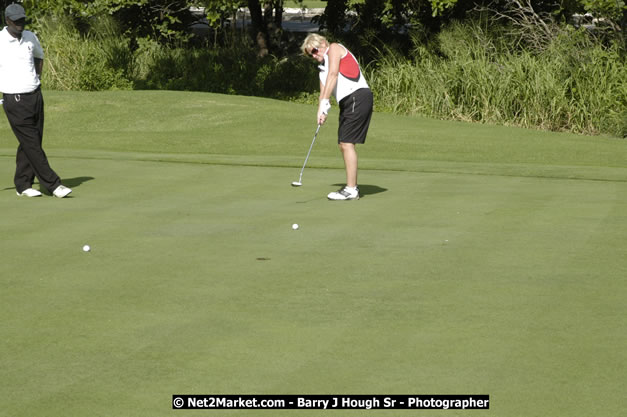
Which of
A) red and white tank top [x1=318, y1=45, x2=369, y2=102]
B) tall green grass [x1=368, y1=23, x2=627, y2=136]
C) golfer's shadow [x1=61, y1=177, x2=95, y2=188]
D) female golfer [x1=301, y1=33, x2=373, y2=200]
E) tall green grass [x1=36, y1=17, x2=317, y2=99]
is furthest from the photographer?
tall green grass [x1=36, y1=17, x2=317, y2=99]

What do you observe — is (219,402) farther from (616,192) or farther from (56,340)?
(616,192)

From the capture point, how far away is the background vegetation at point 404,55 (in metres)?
19.5

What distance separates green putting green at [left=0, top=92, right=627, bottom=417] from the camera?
4.14m

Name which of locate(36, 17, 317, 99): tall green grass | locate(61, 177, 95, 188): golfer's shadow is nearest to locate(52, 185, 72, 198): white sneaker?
locate(61, 177, 95, 188): golfer's shadow

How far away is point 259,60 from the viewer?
29.4 metres

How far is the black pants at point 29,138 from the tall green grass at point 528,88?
460 inches

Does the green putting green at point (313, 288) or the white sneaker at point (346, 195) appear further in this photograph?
the white sneaker at point (346, 195)

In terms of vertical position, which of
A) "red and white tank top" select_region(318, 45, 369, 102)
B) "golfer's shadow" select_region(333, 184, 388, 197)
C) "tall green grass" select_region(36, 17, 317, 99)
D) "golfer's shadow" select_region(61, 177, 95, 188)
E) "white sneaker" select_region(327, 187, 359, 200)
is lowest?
"tall green grass" select_region(36, 17, 317, 99)

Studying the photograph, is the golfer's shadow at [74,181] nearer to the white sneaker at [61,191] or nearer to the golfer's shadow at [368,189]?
the white sneaker at [61,191]

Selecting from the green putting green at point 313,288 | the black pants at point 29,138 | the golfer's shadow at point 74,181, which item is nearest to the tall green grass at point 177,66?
the green putting green at point 313,288

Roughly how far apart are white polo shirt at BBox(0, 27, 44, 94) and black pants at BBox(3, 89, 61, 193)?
0.32 ft

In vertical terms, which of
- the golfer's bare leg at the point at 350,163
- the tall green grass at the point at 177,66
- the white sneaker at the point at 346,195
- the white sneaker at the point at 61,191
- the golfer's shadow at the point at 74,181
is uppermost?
the golfer's bare leg at the point at 350,163

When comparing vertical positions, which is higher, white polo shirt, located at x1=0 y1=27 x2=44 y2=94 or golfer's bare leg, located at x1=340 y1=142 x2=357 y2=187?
white polo shirt, located at x1=0 y1=27 x2=44 y2=94

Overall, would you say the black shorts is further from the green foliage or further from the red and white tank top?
the green foliage
